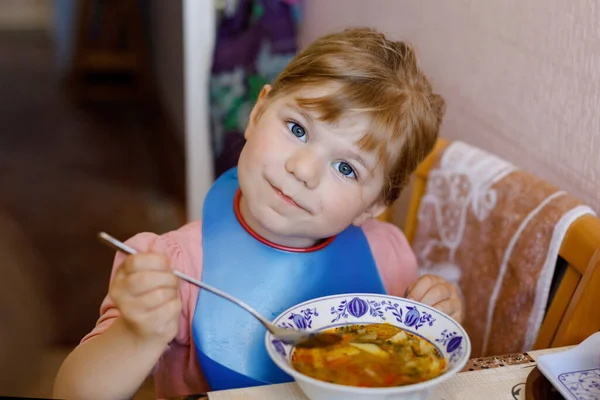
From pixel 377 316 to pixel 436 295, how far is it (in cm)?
16

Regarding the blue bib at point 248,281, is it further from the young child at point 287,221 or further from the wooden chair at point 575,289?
the wooden chair at point 575,289

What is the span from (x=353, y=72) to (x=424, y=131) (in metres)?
0.15

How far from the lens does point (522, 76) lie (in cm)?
132

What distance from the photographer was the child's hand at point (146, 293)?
2.46 ft

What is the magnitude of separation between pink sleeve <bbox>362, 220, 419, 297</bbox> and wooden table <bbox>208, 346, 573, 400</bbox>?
0.29 meters

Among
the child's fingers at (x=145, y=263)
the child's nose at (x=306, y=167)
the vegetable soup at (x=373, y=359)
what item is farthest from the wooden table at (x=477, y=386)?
the child's nose at (x=306, y=167)

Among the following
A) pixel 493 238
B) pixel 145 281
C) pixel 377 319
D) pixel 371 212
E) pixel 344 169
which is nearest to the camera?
pixel 145 281

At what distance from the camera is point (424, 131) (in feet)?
3.42

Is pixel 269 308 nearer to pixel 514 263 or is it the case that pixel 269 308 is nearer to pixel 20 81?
pixel 514 263

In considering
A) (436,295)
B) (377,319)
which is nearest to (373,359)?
(377,319)

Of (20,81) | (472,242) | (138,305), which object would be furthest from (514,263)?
(20,81)

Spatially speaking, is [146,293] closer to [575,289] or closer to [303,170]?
[303,170]

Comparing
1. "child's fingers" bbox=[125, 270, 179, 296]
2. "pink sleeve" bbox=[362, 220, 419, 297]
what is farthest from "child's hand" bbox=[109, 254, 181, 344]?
Answer: "pink sleeve" bbox=[362, 220, 419, 297]

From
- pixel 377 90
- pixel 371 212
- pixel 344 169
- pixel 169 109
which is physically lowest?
pixel 169 109
